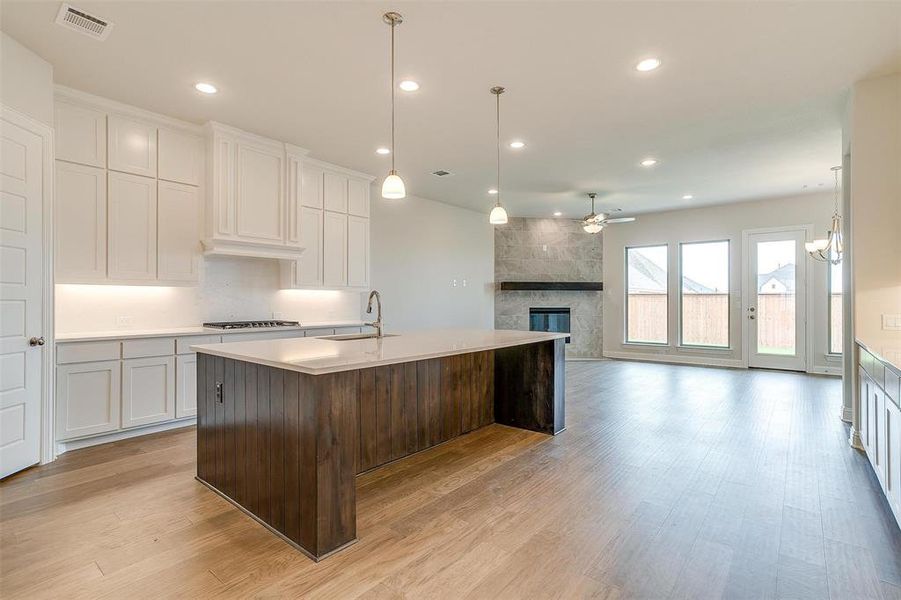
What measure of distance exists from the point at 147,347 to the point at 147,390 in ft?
1.20

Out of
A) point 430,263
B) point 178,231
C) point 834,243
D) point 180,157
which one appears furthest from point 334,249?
point 834,243

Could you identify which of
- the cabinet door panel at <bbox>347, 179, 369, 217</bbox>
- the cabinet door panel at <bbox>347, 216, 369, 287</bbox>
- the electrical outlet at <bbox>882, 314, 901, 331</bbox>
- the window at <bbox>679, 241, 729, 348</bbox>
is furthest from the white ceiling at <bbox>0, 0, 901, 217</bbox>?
the window at <bbox>679, 241, 729, 348</bbox>

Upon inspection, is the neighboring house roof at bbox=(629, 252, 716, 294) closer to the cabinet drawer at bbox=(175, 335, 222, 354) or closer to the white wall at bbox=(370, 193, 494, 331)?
the white wall at bbox=(370, 193, 494, 331)

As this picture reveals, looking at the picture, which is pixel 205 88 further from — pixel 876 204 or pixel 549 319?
pixel 549 319

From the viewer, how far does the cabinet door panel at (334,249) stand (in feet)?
18.0

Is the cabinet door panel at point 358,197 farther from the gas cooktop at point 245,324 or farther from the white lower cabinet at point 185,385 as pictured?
the white lower cabinet at point 185,385

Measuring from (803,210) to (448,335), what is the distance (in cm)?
698

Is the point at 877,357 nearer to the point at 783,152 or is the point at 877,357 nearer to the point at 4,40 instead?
the point at 783,152

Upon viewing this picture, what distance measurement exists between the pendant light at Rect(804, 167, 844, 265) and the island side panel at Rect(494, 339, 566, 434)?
327 cm

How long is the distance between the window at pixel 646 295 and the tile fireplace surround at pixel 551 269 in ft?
1.88

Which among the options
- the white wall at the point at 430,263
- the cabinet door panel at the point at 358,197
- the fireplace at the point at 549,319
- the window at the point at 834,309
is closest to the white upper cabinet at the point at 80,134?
the cabinet door panel at the point at 358,197

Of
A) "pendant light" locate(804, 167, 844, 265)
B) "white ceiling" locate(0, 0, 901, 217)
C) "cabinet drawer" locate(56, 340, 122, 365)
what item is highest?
"white ceiling" locate(0, 0, 901, 217)

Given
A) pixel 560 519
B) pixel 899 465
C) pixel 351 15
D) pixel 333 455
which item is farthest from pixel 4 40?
pixel 899 465

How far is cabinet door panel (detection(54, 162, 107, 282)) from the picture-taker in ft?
11.8
